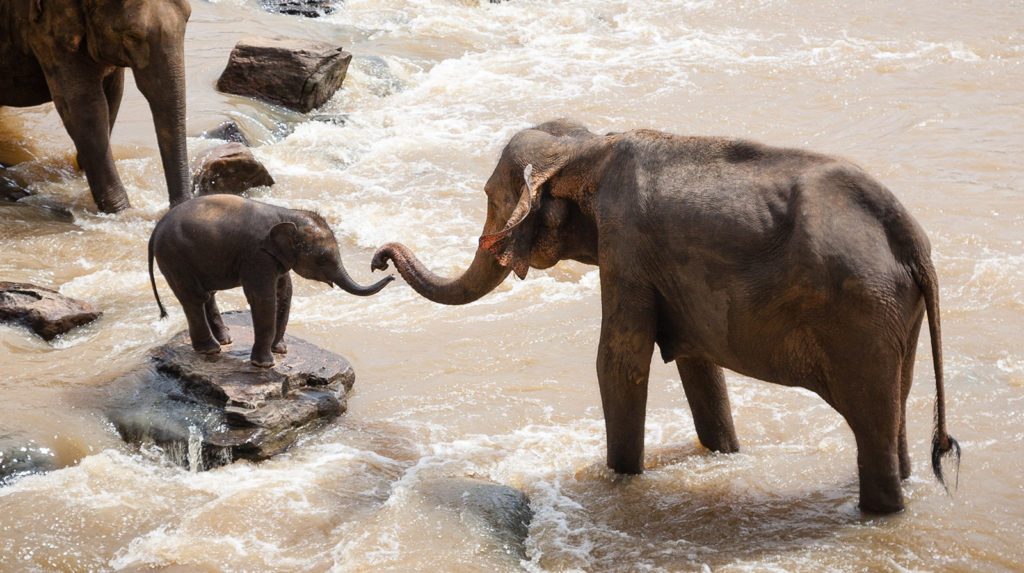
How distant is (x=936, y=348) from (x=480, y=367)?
3.39m

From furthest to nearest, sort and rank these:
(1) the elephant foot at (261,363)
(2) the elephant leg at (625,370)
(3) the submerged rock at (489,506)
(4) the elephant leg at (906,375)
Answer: (1) the elephant foot at (261,363) < (2) the elephant leg at (625,370) < (3) the submerged rock at (489,506) < (4) the elephant leg at (906,375)

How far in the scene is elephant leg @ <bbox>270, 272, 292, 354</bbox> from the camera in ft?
22.1

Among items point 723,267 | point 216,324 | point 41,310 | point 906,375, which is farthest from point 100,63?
point 906,375

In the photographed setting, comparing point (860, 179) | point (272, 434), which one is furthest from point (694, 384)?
point (272, 434)

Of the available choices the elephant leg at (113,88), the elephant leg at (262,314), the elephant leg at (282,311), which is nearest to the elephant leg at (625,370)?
the elephant leg at (262,314)

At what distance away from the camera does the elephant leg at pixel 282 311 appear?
6750mm

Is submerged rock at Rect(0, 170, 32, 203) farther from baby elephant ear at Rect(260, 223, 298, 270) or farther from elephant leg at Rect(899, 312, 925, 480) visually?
elephant leg at Rect(899, 312, 925, 480)

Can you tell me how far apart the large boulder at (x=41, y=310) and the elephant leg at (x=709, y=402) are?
400 centimetres

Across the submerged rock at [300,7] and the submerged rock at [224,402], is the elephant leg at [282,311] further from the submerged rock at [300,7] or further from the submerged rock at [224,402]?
the submerged rock at [300,7]

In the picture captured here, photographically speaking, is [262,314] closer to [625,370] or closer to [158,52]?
[625,370]

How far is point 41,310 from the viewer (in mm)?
7566

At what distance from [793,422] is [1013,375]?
150 centimetres

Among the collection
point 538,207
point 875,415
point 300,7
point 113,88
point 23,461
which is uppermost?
point 538,207

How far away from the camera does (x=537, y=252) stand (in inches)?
231
